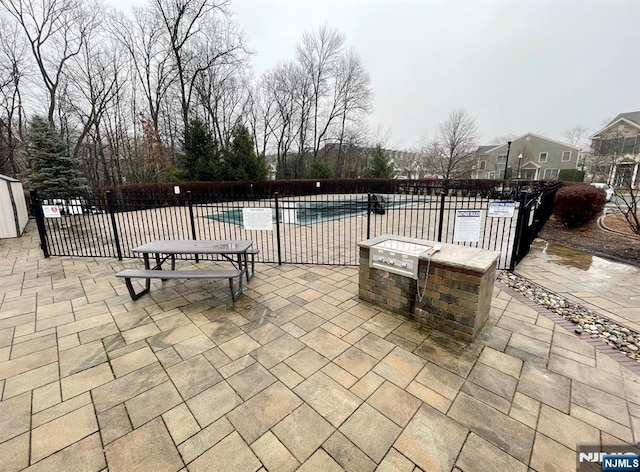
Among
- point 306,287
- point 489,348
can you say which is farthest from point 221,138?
point 489,348

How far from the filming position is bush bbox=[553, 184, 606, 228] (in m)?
7.54

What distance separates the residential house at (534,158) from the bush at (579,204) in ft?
97.6

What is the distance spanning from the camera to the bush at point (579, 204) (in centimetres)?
754

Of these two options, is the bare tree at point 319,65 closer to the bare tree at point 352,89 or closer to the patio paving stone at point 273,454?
the bare tree at point 352,89

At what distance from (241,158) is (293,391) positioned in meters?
19.0

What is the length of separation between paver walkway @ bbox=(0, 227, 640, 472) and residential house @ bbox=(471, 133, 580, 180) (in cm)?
3783

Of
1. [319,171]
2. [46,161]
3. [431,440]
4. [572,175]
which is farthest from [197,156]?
[572,175]

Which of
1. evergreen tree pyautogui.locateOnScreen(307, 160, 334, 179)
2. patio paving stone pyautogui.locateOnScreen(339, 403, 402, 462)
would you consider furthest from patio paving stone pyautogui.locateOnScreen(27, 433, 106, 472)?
evergreen tree pyautogui.locateOnScreen(307, 160, 334, 179)

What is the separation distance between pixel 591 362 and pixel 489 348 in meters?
0.80

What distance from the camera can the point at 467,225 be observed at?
400 cm

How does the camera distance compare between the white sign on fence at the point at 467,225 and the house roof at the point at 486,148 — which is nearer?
the white sign on fence at the point at 467,225

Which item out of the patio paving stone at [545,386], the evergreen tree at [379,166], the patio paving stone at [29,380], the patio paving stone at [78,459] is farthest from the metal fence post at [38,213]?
the evergreen tree at [379,166]

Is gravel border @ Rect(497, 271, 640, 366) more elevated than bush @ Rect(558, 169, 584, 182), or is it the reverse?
Result: bush @ Rect(558, 169, 584, 182)

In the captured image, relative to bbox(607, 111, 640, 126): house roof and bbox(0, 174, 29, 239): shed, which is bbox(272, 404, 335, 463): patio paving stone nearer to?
bbox(0, 174, 29, 239): shed
